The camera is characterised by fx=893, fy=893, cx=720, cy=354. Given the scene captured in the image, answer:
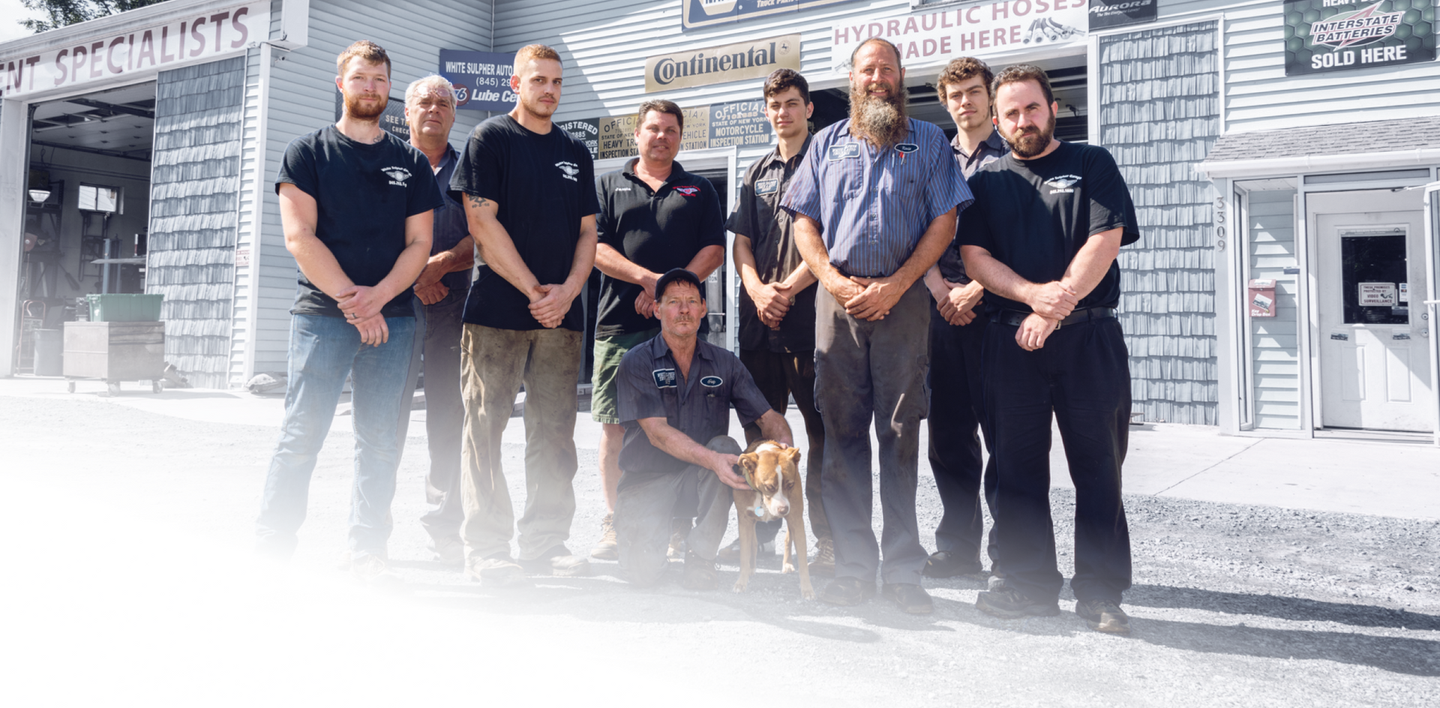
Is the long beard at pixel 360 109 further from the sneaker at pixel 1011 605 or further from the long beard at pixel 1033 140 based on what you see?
the sneaker at pixel 1011 605

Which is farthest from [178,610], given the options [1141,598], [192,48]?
[192,48]

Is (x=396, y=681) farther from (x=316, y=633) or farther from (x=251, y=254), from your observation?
(x=251, y=254)

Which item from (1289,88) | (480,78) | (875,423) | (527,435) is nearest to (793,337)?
(875,423)

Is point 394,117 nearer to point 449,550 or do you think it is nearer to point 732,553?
point 449,550

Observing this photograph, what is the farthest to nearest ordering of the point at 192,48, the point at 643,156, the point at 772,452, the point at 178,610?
1. the point at 192,48
2. the point at 643,156
3. the point at 772,452
4. the point at 178,610

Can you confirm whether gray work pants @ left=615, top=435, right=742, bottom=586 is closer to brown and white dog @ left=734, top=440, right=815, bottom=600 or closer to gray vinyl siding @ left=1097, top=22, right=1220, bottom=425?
brown and white dog @ left=734, top=440, right=815, bottom=600

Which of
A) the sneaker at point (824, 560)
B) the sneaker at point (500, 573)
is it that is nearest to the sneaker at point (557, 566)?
the sneaker at point (500, 573)

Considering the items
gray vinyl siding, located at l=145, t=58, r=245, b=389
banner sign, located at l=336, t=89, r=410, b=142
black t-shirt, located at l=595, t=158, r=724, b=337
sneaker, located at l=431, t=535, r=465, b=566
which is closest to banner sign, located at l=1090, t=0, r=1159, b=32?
black t-shirt, located at l=595, t=158, r=724, b=337

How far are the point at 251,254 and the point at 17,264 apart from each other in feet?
21.8

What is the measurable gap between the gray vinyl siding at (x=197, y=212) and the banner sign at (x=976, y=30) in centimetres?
896

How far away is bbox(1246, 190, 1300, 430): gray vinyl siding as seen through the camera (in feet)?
31.1

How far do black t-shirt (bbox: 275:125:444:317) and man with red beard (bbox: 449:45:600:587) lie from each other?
0.82ft

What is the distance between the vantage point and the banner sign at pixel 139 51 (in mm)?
13086

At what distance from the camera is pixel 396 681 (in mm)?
2436
